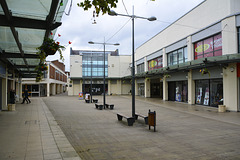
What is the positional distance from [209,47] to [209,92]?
420 cm

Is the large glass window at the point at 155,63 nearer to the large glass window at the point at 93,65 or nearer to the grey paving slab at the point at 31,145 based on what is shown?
the large glass window at the point at 93,65

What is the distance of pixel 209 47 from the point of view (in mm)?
16859

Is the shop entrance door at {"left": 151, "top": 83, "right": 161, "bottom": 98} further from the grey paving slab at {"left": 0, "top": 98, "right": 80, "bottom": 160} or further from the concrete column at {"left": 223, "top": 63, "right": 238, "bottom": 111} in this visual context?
the grey paving slab at {"left": 0, "top": 98, "right": 80, "bottom": 160}

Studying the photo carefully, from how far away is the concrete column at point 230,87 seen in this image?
1374 cm

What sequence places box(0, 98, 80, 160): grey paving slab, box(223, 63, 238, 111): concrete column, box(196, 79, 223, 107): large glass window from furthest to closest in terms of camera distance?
box(196, 79, 223, 107): large glass window → box(223, 63, 238, 111): concrete column → box(0, 98, 80, 160): grey paving slab

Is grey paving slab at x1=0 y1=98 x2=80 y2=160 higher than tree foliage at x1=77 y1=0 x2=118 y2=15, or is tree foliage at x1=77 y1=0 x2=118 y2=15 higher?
tree foliage at x1=77 y1=0 x2=118 y2=15

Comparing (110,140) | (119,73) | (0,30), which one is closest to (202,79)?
(110,140)

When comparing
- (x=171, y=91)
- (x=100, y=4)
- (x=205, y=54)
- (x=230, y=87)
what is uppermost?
(x=205, y=54)

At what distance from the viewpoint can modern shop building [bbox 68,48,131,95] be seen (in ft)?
145

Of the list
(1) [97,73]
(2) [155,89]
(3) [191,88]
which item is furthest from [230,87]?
(1) [97,73]

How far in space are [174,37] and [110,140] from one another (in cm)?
1895

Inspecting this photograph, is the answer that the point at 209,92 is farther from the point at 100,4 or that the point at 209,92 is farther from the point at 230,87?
the point at 100,4

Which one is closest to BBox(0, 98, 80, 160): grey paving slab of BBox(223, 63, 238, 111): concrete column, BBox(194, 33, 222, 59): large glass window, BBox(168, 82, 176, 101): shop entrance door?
BBox(223, 63, 238, 111): concrete column

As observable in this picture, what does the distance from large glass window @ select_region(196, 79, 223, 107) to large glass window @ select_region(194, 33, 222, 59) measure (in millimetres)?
2504
